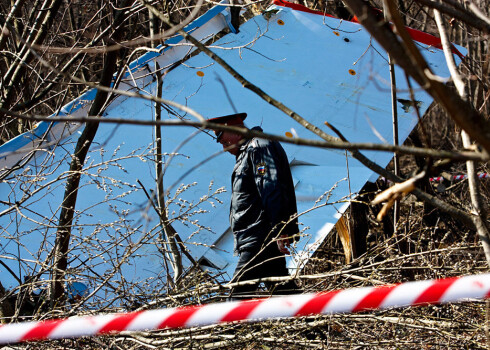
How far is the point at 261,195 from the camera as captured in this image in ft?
13.7

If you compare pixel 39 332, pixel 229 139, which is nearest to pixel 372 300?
pixel 39 332

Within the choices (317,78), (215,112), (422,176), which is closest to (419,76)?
(422,176)

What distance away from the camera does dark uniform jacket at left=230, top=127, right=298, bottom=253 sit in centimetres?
411

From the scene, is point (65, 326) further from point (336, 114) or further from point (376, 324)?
point (336, 114)

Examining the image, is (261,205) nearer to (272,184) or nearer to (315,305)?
(272,184)

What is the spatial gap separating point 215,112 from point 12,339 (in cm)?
433

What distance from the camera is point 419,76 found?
140cm

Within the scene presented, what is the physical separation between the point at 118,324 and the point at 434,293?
129cm

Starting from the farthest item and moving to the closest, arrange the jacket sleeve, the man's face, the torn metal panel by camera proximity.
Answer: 1. the torn metal panel
2. the man's face
3. the jacket sleeve

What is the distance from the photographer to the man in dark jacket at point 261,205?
13.5 ft

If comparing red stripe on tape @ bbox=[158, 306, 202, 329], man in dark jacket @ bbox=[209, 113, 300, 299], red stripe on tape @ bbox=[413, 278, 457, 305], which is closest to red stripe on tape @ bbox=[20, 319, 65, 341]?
red stripe on tape @ bbox=[158, 306, 202, 329]

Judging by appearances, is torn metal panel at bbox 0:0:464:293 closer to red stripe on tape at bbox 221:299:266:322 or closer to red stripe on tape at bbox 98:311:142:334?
red stripe on tape at bbox 98:311:142:334

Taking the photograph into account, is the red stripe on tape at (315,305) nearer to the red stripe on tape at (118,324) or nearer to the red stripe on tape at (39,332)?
the red stripe on tape at (118,324)

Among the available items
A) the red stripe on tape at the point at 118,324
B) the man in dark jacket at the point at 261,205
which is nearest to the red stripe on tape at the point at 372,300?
the red stripe on tape at the point at 118,324
